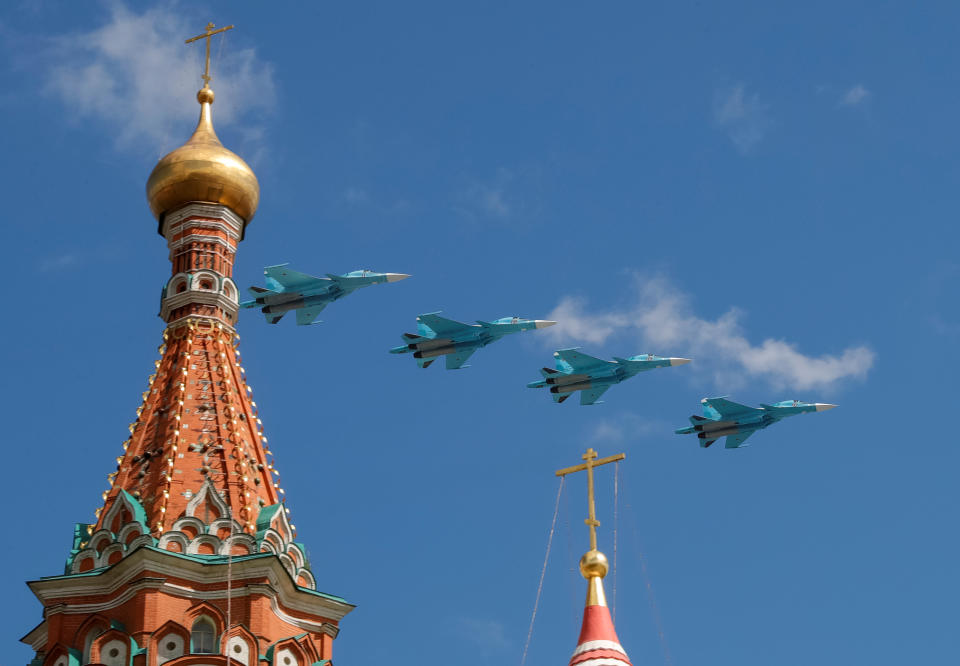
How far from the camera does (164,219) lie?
2158 inches

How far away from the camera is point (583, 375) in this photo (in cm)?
5772

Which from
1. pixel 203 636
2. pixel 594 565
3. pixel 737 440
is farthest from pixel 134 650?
pixel 737 440

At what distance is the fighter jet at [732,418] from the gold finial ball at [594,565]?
58.2 feet

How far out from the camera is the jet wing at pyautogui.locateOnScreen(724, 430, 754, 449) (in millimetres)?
60469

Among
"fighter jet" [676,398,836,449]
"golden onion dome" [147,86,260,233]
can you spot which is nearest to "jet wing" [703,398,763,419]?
Result: "fighter jet" [676,398,836,449]

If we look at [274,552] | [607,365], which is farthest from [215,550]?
[607,365]

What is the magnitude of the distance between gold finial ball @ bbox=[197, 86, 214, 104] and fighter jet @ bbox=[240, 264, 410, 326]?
5391mm

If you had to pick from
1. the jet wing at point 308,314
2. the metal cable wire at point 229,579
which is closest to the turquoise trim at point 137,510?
the metal cable wire at point 229,579

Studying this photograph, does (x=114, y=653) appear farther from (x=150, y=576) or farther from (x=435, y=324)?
(x=435, y=324)

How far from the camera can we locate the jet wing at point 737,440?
60.5m

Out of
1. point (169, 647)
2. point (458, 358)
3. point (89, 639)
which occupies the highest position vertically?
point (458, 358)

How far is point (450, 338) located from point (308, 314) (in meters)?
3.92

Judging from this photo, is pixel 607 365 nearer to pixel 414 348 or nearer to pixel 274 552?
pixel 414 348

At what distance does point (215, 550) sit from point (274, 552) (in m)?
1.30
